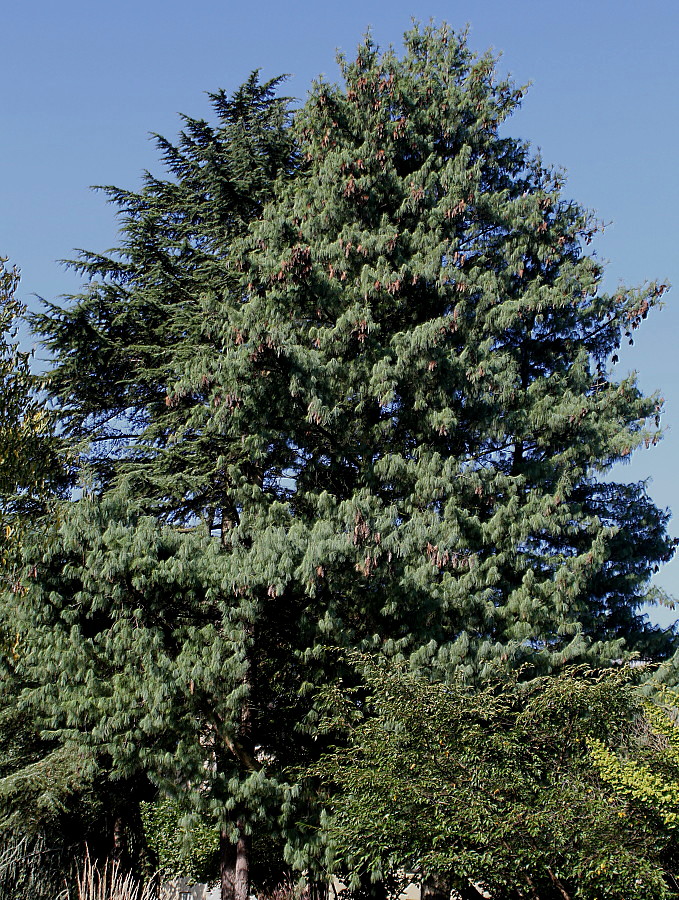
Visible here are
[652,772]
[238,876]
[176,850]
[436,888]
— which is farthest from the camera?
[176,850]

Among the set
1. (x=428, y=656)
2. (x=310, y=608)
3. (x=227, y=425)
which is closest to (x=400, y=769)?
(x=428, y=656)

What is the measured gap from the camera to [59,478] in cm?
1365

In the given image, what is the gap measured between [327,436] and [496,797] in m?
6.02

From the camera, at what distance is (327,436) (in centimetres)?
1279

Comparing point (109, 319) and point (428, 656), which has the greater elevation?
point (109, 319)

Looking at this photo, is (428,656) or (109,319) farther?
(109,319)

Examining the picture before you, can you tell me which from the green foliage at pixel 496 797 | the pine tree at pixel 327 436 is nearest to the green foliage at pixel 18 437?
the pine tree at pixel 327 436

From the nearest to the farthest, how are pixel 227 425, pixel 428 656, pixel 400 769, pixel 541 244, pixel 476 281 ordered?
pixel 400 769 < pixel 428 656 < pixel 227 425 < pixel 476 281 < pixel 541 244

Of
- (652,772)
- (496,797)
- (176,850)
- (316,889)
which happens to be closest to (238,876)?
(316,889)

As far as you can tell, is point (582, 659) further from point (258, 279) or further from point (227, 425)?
point (258, 279)

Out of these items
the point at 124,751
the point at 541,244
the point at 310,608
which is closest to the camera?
the point at 124,751

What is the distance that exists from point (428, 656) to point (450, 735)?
160cm

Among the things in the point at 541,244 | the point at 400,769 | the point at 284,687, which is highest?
the point at 541,244

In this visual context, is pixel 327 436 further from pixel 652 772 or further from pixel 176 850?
pixel 176 850
